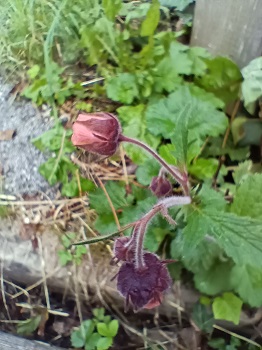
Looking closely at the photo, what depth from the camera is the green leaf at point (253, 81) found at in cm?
119

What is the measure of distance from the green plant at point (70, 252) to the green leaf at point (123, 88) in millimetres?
334

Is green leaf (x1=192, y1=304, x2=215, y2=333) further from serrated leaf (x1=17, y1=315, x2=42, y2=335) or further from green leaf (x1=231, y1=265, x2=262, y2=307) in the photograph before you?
serrated leaf (x1=17, y1=315, x2=42, y2=335)

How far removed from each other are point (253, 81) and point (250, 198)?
11.3 inches

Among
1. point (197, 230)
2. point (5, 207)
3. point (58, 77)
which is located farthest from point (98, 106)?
point (197, 230)

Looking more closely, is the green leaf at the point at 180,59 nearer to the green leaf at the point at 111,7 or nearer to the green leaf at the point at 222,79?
the green leaf at the point at 222,79

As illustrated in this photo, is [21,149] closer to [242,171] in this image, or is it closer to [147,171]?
[147,171]

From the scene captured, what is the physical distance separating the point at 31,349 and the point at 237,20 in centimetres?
87

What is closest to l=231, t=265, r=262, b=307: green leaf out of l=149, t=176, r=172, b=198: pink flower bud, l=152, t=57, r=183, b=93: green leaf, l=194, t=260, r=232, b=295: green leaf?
l=194, t=260, r=232, b=295: green leaf

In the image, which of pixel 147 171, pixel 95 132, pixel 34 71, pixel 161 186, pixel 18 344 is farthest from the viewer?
Answer: pixel 34 71

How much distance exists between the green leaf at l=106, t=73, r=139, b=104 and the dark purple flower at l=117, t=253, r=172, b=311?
1.69 ft

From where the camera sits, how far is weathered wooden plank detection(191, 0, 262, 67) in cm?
121

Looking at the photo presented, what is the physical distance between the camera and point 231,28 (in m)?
1.25

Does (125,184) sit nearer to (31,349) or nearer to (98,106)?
(98,106)

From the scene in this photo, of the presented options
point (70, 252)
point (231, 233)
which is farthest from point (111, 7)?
point (231, 233)
